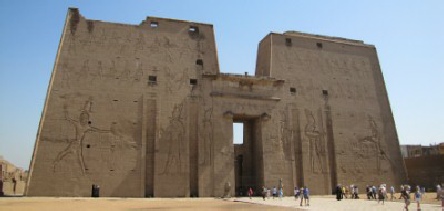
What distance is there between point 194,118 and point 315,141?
6.98 meters

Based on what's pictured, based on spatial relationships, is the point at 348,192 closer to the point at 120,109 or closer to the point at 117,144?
the point at 117,144

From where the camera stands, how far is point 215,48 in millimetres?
21328

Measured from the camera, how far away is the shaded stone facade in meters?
18.3

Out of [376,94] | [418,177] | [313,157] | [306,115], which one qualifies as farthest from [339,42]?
[418,177]

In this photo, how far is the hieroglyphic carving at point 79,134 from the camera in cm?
1781

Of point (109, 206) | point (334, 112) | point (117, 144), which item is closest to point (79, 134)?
point (117, 144)

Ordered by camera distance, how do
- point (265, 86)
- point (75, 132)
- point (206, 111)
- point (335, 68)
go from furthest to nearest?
point (335, 68) < point (265, 86) < point (206, 111) < point (75, 132)

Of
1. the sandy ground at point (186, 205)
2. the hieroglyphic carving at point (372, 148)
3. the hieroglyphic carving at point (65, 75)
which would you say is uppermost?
the hieroglyphic carving at point (65, 75)

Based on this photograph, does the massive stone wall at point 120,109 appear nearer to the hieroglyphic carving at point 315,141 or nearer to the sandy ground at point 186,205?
the sandy ground at point 186,205

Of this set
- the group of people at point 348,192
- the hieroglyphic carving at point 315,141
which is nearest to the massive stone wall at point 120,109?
the hieroglyphic carving at point 315,141

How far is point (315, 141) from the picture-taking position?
22.2m

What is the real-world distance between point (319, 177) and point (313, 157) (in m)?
1.12

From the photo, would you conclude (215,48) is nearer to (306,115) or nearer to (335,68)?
(306,115)

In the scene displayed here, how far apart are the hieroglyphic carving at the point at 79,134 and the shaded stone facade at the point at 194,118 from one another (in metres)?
0.04
